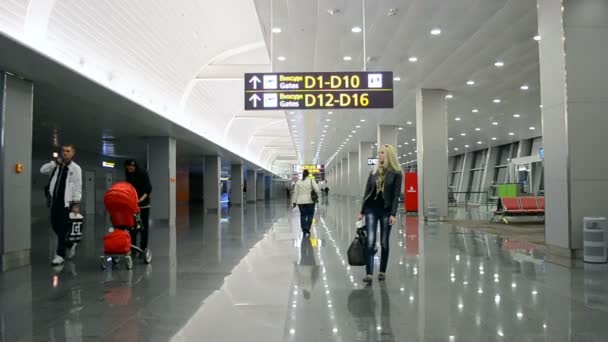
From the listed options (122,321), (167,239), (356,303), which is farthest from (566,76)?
(167,239)

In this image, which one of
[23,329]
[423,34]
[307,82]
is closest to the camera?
[23,329]

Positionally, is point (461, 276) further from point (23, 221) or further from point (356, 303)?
point (23, 221)

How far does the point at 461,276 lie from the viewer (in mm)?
6289

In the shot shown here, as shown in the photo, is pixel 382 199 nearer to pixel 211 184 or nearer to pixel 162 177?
pixel 162 177

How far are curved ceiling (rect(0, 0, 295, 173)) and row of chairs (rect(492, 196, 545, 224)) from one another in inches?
412

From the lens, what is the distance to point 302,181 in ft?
39.5

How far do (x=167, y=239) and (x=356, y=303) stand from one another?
8290 mm

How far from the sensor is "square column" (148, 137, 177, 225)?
18375 millimetres

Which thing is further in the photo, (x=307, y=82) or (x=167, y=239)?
(x=167, y=239)

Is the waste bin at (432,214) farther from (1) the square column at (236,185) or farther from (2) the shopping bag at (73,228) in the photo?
(1) the square column at (236,185)

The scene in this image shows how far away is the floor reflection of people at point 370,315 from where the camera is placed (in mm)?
3740

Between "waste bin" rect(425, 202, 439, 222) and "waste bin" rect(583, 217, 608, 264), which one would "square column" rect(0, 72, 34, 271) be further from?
"waste bin" rect(425, 202, 439, 222)

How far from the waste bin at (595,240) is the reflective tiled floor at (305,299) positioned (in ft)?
1.23

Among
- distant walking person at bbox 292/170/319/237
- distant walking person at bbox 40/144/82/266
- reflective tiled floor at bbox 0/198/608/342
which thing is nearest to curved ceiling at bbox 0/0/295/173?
distant walking person at bbox 40/144/82/266
